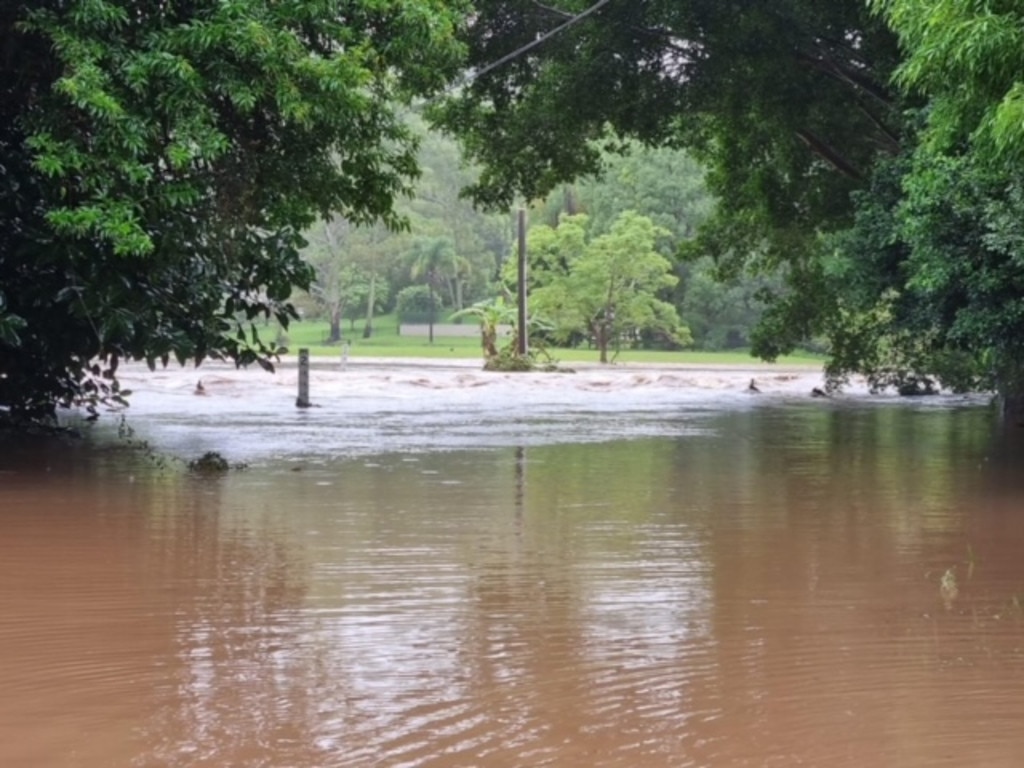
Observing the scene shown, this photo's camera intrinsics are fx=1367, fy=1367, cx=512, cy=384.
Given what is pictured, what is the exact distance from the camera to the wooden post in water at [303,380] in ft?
83.6

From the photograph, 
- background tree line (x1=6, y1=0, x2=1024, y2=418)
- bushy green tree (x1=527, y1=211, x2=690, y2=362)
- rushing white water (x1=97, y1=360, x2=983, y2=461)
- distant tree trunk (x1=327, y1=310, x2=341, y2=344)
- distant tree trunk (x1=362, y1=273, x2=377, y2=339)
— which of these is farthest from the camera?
distant tree trunk (x1=362, y1=273, x2=377, y2=339)

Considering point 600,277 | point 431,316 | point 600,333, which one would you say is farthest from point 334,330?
point 600,277

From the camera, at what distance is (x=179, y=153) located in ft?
38.2

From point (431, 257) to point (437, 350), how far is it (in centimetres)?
1057

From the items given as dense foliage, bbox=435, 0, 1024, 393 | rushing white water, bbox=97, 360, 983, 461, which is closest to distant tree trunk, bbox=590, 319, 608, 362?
rushing white water, bbox=97, 360, 983, 461

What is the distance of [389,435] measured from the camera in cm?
2019

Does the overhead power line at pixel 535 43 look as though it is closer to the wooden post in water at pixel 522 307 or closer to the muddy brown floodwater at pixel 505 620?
the muddy brown floodwater at pixel 505 620

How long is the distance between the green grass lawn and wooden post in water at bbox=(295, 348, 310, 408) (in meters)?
22.3

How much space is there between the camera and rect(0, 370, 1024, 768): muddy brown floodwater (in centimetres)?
570

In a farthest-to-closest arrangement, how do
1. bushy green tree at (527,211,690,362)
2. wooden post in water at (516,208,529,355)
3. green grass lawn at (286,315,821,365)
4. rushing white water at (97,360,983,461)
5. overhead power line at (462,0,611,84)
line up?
green grass lawn at (286,315,821,365), bushy green tree at (527,211,690,362), wooden post in water at (516,208,529,355), rushing white water at (97,360,983,461), overhead power line at (462,0,611,84)

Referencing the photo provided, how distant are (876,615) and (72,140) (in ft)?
26.7

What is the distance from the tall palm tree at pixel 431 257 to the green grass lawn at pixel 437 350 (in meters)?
2.34

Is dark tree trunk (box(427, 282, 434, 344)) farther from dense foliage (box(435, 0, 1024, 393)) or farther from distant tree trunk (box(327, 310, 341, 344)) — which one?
dense foliage (box(435, 0, 1024, 393))

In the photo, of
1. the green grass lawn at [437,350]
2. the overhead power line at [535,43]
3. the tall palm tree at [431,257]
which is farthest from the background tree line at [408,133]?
the tall palm tree at [431,257]
